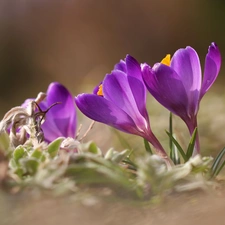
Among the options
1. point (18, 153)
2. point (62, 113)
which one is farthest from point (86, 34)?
point (18, 153)

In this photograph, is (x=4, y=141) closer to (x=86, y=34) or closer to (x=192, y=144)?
(x=192, y=144)

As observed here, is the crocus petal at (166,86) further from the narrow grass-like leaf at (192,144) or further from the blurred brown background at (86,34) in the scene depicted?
the blurred brown background at (86,34)

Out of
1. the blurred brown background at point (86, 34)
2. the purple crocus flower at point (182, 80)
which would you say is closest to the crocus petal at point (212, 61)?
the purple crocus flower at point (182, 80)

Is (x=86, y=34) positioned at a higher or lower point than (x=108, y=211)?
higher

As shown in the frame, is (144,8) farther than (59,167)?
Yes

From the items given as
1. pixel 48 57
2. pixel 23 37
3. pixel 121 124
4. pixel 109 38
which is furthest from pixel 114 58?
pixel 121 124

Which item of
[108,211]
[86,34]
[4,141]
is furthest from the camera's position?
[86,34]

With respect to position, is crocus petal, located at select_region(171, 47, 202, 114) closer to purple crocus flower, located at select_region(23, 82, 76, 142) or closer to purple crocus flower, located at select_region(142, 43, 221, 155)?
purple crocus flower, located at select_region(142, 43, 221, 155)

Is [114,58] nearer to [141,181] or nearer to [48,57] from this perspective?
[48,57]
